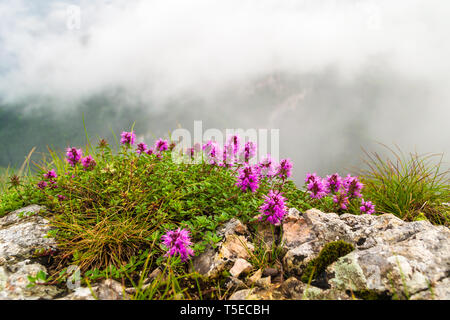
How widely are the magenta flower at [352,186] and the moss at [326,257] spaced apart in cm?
200

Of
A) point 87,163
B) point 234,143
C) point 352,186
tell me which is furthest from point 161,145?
point 352,186

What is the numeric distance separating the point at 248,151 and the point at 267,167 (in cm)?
48

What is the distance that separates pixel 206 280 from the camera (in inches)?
119

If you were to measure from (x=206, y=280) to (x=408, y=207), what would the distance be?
4.98 meters

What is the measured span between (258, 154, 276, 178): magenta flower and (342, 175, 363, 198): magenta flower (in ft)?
4.42

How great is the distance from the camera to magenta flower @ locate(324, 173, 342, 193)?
15.2 ft

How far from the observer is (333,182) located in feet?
15.2

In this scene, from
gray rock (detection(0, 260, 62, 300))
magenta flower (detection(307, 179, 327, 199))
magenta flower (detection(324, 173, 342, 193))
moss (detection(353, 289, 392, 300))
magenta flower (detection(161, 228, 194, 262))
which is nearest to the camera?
moss (detection(353, 289, 392, 300))

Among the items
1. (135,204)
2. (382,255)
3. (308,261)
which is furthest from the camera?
(135,204)

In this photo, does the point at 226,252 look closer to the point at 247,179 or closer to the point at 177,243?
the point at 177,243

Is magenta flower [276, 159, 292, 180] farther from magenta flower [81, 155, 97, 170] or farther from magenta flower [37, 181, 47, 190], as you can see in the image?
magenta flower [37, 181, 47, 190]

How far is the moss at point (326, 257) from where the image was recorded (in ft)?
9.53

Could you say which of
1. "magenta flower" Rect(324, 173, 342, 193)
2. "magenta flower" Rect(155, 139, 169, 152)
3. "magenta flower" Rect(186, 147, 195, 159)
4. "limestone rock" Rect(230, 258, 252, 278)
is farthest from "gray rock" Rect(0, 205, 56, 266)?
"magenta flower" Rect(324, 173, 342, 193)
